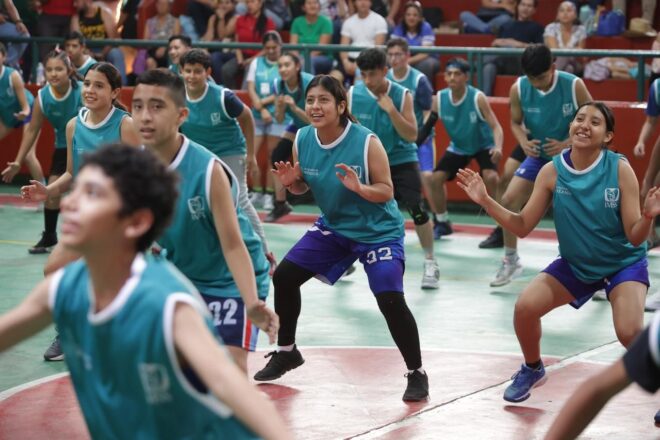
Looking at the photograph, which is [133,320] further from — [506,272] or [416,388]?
[506,272]

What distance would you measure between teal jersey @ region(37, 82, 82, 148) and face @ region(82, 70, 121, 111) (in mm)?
4347

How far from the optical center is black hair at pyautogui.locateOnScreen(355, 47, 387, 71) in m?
10.3

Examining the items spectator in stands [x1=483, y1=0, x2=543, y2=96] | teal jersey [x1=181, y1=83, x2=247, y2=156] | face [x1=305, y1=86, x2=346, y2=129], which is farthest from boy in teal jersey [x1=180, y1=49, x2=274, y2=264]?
spectator in stands [x1=483, y1=0, x2=543, y2=96]

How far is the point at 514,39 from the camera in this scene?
15.9 meters

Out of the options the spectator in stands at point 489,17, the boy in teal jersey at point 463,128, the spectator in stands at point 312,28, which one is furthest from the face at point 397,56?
the spectator in stands at point 489,17

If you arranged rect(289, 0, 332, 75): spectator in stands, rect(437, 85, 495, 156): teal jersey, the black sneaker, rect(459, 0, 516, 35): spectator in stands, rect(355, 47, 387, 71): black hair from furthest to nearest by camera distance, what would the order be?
rect(289, 0, 332, 75): spectator in stands, rect(459, 0, 516, 35): spectator in stands, rect(437, 85, 495, 156): teal jersey, rect(355, 47, 387, 71): black hair, the black sneaker

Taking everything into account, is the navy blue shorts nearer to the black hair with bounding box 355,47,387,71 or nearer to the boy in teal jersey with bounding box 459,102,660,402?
A: the boy in teal jersey with bounding box 459,102,660,402

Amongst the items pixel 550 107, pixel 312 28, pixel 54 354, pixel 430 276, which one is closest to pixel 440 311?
pixel 430 276

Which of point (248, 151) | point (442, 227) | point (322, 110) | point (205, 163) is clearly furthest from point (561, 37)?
point (205, 163)

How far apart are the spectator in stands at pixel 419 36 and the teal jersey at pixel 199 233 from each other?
10303 mm

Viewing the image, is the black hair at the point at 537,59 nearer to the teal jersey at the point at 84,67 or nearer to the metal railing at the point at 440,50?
the metal railing at the point at 440,50

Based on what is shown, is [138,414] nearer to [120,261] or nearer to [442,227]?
[120,261]

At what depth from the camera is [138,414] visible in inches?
134

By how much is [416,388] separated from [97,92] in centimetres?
280
